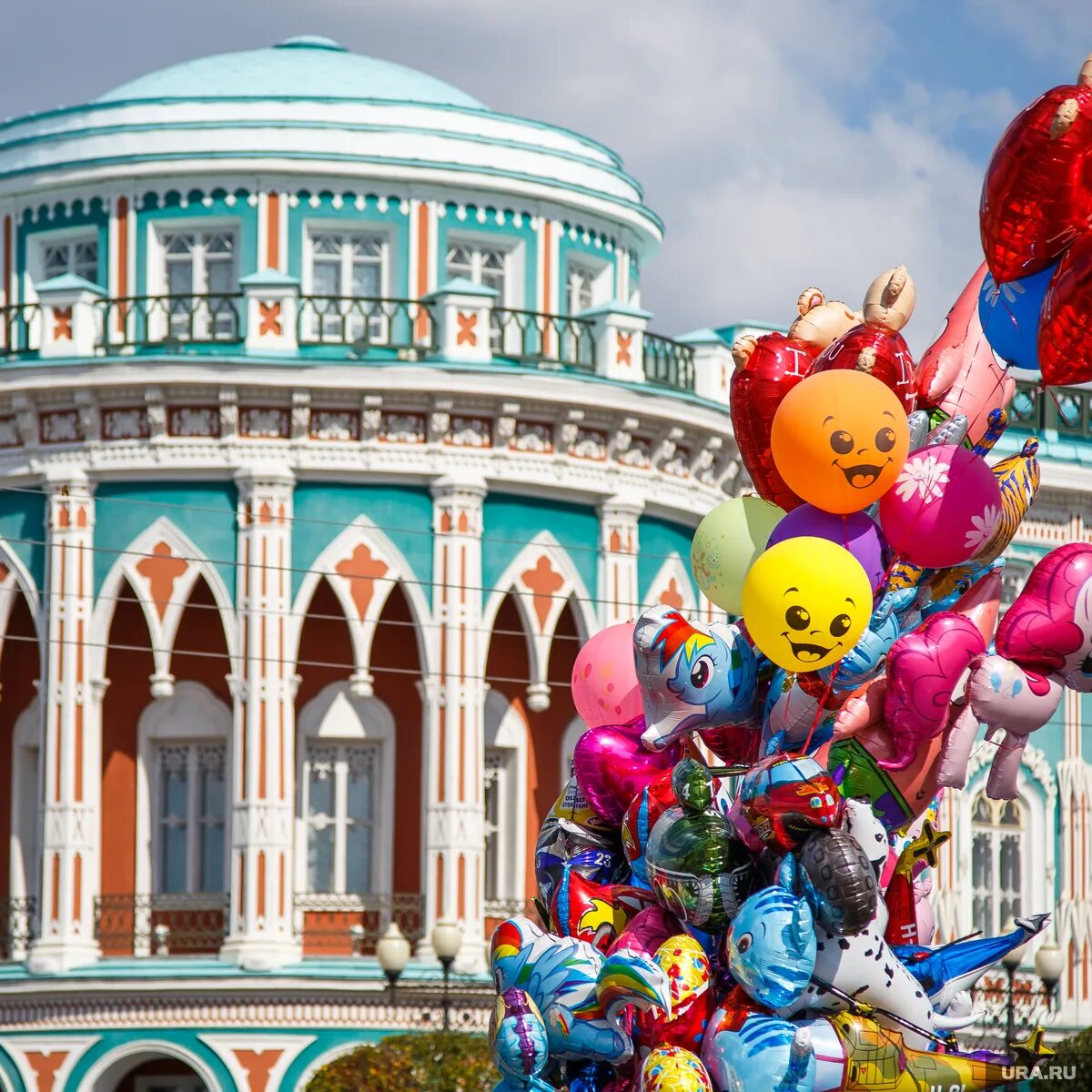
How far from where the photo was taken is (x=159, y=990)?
3194 centimetres

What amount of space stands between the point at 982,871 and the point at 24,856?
39.5 feet

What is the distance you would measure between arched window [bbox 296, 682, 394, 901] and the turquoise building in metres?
0.04

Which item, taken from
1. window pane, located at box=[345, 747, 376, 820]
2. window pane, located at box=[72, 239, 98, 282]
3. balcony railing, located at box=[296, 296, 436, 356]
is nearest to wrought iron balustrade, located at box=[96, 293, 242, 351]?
balcony railing, located at box=[296, 296, 436, 356]

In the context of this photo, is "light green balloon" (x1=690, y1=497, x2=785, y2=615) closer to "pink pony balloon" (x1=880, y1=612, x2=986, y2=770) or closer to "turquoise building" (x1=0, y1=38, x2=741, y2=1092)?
"pink pony balloon" (x1=880, y1=612, x2=986, y2=770)

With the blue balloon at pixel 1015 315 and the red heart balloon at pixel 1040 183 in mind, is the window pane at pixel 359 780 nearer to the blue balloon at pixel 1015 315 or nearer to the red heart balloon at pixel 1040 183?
the blue balloon at pixel 1015 315

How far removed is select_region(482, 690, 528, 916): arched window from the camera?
33.8 metres

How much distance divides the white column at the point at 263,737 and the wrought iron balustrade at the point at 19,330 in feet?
10.8

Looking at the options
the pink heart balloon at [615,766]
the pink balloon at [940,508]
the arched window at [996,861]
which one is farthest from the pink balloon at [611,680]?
the arched window at [996,861]

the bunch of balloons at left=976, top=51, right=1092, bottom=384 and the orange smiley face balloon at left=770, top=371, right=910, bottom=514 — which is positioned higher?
the bunch of balloons at left=976, top=51, right=1092, bottom=384

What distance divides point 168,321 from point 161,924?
255 inches

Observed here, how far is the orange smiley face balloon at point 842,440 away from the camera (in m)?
14.1

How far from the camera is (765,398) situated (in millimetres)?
15320

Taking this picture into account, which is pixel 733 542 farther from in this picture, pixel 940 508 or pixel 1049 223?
pixel 1049 223

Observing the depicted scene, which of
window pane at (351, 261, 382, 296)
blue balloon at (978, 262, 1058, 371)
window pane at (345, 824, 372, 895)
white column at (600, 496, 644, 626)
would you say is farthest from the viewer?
window pane at (351, 261, 382, 296)
